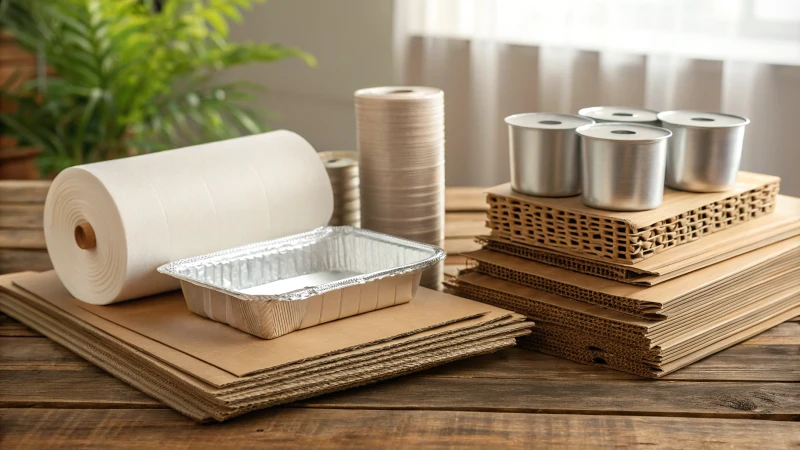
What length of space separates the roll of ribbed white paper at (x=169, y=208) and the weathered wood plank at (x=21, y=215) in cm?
40

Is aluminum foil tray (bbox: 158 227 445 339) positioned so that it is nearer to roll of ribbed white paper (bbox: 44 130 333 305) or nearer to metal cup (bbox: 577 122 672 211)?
roll of ribbed white paper (bbox: 44 130 333 305)

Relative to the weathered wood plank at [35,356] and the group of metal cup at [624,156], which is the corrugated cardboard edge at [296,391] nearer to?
the weathered wood plank at [35,356]

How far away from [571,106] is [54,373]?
1.77m

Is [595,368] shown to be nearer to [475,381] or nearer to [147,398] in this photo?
[475,381]

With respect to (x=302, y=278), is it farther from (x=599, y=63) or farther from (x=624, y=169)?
(x=599, y=63)

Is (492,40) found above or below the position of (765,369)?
above

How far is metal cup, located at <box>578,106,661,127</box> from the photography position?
1.06 metres

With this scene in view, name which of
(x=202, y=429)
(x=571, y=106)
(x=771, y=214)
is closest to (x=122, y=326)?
(x=202, y=429)

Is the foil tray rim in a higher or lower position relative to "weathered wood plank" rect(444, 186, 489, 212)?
higher

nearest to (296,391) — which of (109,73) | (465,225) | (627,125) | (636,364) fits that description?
(636,364)

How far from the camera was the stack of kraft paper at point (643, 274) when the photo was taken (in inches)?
35.7

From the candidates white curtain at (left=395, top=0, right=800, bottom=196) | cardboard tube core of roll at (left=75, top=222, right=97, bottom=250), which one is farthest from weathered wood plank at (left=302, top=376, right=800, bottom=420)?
white curtain at (left=395, top=0, right=800, bottom=196)

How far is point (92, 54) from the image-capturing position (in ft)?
8.45

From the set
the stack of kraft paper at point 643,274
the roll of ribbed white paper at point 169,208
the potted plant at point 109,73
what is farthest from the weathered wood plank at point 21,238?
the potted plant at point 109,73
